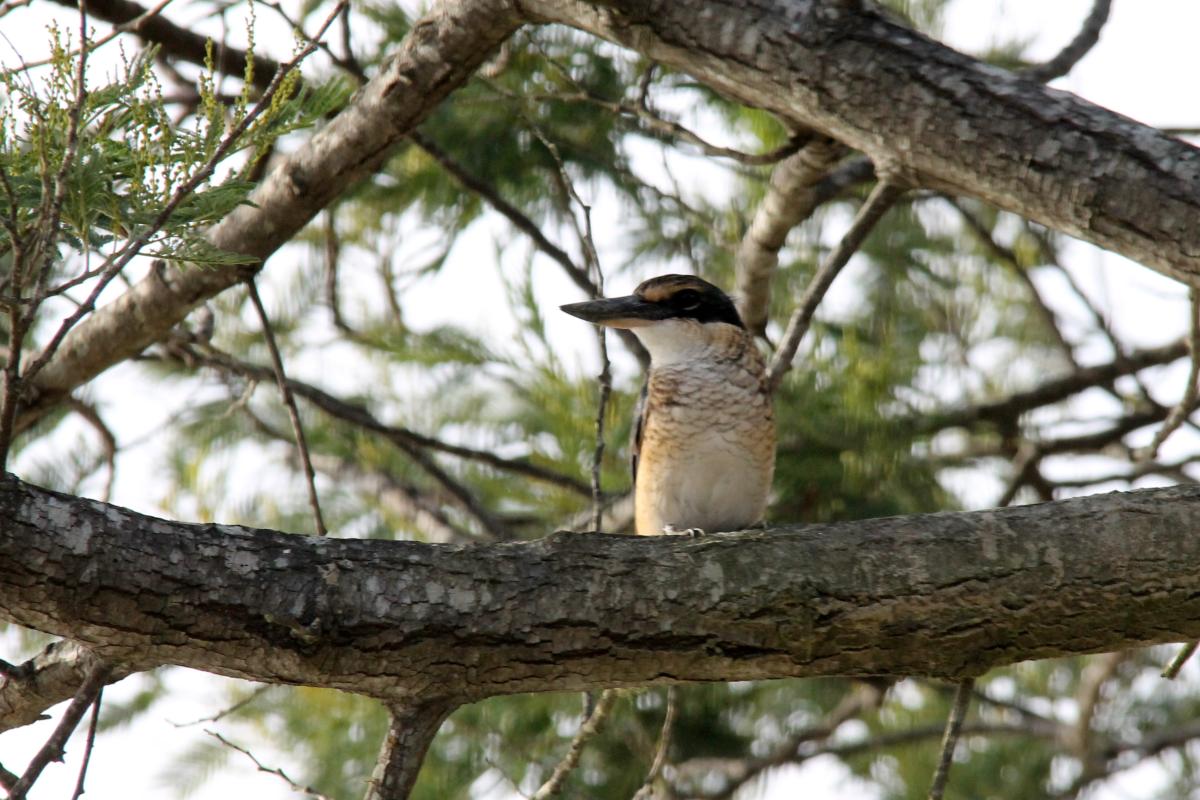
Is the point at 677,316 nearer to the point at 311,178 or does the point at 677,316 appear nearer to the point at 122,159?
the point at 311,178

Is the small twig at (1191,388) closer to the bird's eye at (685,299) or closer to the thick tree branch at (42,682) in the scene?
the bird's eye at (685,299)

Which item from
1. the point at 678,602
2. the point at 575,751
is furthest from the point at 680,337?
the point at 678,602

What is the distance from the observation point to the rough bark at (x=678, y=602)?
96.8 inches

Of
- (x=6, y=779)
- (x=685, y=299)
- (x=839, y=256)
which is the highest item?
(x=685, y=299)

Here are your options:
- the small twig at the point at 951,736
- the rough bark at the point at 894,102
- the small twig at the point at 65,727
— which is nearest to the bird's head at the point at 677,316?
the rough bark at the point at 894,102

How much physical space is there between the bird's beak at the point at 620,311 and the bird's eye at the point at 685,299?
0.14 feet

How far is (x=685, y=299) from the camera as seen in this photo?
14.7ft

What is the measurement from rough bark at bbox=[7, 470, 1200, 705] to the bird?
4.72 feet

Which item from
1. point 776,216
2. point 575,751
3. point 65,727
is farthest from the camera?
point 776,216

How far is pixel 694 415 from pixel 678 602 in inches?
65.7

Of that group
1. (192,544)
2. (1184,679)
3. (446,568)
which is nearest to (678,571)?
(446,568)

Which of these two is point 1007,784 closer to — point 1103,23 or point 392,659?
point 1103,23

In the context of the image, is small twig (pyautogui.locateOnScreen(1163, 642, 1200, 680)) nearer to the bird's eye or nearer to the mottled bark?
the mottled bark

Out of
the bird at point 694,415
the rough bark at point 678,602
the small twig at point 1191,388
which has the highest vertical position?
the bird at point 694,415
